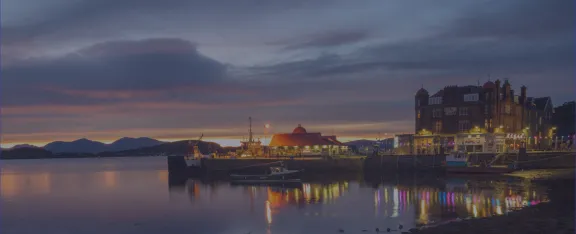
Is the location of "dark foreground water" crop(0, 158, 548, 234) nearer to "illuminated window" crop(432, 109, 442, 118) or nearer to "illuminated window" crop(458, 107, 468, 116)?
"illuminated window" crop(458, 107, 468, 116)

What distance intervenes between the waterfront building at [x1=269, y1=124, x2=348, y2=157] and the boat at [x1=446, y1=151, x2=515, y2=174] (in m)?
26.4

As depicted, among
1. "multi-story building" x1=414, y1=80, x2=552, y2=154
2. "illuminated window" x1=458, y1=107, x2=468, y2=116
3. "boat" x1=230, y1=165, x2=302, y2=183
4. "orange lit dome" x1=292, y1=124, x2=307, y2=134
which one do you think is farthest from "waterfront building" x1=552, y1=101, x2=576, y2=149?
"boat" x1=230, y1=165, x2=302, y2=183

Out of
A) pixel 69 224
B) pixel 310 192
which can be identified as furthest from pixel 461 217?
pixel 69 224

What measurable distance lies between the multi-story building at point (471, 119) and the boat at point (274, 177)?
102 ft

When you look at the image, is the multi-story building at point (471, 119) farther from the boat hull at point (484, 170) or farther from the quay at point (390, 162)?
the boat hull at point (484, 170)

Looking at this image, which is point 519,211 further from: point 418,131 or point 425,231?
point 418,131

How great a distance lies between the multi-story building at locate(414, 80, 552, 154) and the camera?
112188mm

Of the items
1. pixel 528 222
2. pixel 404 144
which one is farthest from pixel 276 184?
pixel 528 222

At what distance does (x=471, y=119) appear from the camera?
115 meters

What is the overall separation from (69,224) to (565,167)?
281 ft

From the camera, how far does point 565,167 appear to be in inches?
4016

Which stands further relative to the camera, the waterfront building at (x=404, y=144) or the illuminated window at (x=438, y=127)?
the waterfront building at (x=404, y=144)

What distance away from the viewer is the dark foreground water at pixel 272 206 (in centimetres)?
5031

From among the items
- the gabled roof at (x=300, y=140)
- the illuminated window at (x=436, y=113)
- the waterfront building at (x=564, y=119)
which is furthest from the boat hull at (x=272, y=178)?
the waterfront building at (x=564, y=119)
